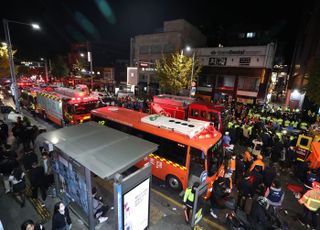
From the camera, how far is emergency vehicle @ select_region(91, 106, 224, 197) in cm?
708

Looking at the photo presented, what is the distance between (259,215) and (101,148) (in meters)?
5.42

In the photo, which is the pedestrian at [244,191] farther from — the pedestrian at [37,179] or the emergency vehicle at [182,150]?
the pedestrian at [37,179]

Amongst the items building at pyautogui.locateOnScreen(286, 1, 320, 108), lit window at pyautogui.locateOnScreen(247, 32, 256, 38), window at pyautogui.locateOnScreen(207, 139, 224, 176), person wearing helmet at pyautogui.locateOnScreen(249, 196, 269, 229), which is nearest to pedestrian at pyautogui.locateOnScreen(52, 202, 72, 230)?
window at pyautogui.locateOnScreen(207, 139, 224, 176)

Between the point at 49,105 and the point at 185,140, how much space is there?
569 inches

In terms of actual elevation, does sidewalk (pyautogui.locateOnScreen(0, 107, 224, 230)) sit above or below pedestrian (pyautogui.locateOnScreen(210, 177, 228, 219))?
below

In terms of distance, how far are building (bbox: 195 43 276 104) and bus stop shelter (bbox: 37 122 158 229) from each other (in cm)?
2734

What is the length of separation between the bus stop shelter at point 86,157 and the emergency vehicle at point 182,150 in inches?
71.3

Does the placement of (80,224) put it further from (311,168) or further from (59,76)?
(59,76)

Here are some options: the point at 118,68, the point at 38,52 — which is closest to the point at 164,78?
the point at 118,68

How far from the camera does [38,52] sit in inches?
1890

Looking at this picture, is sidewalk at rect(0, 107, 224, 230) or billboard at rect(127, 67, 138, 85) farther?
billboard at rect(127, 67, 138, 85)

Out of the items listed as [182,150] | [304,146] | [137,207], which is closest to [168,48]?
[304,146]

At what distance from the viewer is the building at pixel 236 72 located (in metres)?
26.9

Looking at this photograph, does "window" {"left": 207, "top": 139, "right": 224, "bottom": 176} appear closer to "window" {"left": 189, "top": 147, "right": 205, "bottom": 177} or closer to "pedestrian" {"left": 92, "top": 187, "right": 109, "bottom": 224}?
"window" {"left": 189, "top": 147, "right": 205, "bottom": 177}
